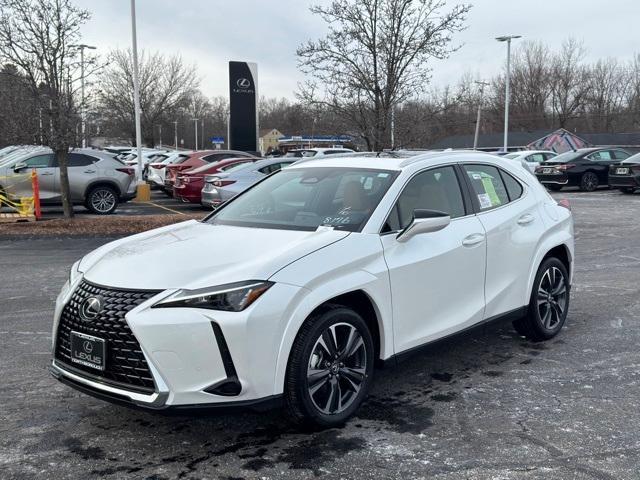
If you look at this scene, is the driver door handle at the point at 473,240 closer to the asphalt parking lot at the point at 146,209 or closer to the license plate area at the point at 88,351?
the license plate area at the point at 88,351

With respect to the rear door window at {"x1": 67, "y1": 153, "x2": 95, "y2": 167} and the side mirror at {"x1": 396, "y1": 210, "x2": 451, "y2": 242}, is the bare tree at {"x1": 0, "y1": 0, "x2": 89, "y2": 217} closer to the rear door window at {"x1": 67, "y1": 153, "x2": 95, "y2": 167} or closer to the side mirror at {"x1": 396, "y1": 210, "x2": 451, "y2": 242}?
the rear door window at {"x1": 67, "y1": 153, "x2": 95, "y2": 167}

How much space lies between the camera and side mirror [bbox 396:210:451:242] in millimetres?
4145

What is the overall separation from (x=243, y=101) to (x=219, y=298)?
101ft

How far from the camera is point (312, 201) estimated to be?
15.3 feet

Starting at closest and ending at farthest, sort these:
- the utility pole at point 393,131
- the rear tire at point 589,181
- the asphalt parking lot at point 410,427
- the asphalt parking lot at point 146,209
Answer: the asphalt parking lot at point 410,427 < the utility pole at point 393,131 < the asphalt parking lot at point 146,209 < the rear tire at point 589,181

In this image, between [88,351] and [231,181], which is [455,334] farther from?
[231,181]

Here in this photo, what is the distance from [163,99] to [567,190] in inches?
1250

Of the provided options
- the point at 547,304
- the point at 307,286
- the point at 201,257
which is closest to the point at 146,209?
the point at 547,304

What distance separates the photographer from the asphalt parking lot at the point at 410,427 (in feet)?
11.3

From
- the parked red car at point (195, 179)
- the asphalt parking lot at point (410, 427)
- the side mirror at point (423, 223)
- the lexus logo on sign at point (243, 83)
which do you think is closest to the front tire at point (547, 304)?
the asphalt parking lot at point (410, 427)

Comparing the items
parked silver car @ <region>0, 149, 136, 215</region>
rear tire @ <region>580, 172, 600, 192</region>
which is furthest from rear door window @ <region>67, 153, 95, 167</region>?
rear tire @ <region>580, 172, 600, 192</region>

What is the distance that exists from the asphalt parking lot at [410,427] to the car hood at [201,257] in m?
0.75

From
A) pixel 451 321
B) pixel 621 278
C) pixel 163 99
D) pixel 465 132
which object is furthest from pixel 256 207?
pixel 465 132

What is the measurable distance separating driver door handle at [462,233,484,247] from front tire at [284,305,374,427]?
1.14 metres
